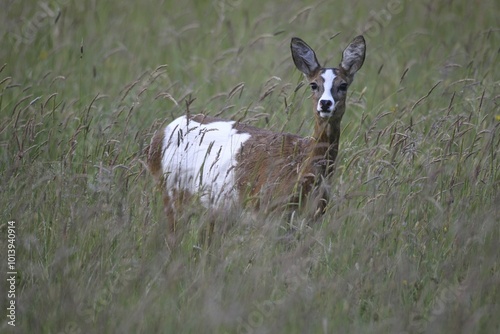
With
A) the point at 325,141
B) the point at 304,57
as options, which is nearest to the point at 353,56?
the point at 304,57

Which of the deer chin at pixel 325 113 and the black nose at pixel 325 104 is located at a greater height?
the black nose at pixel 325 104

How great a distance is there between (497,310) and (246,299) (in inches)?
57.5

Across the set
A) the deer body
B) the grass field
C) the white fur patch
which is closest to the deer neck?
the deer body

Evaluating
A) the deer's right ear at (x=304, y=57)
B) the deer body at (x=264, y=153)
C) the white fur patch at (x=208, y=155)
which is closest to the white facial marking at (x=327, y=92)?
the deer body at (x=264, y=153)

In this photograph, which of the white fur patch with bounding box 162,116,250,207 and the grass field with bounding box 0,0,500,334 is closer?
the grass field with bounding box 0,0,500,334

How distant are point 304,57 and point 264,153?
0.90 metres

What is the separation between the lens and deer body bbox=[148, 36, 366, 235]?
6.07m

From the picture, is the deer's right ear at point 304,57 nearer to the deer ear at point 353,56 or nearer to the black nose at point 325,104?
the deer ear at point 353,56

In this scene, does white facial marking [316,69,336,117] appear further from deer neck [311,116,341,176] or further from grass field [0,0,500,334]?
grass field [0,0,500,334]

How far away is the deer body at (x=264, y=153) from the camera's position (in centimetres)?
607

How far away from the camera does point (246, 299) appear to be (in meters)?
4.80

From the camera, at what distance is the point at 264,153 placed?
645cm

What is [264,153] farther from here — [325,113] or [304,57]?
[304,57]

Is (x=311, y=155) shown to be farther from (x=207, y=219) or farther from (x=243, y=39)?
(x=243, y=39)
